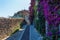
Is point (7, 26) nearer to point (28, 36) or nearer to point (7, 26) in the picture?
point (7, 26)

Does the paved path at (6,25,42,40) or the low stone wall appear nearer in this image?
the paved path at (6,25,42,40)

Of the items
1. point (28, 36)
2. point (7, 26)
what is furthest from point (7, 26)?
point (28, 36)

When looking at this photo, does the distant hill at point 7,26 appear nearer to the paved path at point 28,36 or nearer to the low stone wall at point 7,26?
the low stone wall at point 7,26

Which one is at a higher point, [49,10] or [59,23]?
[49,10]

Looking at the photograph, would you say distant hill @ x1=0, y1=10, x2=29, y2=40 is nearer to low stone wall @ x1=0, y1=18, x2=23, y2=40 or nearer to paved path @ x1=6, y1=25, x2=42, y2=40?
low stone wall @ x1=0, y1=18, x2=23, y2=40

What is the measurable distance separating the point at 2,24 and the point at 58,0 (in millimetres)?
12991

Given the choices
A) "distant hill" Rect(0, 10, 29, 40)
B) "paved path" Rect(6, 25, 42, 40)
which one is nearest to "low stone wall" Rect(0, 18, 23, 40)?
"distant hill" Rect(0, 10, 29, 40)

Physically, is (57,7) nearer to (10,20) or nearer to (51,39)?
(51,39)

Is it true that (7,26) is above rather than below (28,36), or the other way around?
above

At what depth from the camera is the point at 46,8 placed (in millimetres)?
7887

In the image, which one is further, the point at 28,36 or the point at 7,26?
the point at 7,26

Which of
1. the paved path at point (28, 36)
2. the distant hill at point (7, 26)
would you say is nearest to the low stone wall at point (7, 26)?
the distant hill at point (7, 26)

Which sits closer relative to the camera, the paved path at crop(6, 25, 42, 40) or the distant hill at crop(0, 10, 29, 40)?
the paved path at crop(6, 25, 42, 40)

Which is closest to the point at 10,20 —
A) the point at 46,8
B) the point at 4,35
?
the point at 4,35
